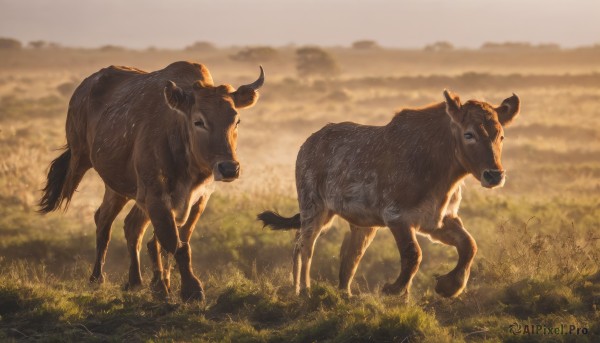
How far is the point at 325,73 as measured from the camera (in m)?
55.4

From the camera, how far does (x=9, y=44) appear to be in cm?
8456

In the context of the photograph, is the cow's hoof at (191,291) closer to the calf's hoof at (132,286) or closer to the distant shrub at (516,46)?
the calf's hoof at (132,286)

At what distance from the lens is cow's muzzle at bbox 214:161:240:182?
898 centimetres

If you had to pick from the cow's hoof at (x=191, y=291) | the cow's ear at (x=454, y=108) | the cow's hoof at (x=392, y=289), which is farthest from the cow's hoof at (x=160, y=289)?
the cow's ear at (x=454, y=108)

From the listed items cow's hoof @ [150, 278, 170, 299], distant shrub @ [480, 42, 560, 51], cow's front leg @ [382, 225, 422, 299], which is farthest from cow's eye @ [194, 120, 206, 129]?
distant shrub @ [480, 42, 560, 51]

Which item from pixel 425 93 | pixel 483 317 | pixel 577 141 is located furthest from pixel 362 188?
pixel 425 93

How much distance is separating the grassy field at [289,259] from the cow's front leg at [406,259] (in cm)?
20

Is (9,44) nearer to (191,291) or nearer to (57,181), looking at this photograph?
(57,181)

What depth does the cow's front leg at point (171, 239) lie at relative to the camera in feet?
31.1

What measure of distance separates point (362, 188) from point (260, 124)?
23303 mm

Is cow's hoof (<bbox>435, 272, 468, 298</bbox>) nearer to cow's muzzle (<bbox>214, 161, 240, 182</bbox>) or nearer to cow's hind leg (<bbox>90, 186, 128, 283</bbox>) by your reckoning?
cow's muzzle (<bbox>214, 161, 240, 182</bbox>)

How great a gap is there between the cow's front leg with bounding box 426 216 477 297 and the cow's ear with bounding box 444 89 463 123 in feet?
3.56

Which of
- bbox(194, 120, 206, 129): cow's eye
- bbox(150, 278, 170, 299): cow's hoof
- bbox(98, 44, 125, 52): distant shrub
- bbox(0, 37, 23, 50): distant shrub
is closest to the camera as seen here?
bbox(194, 120, 206, 129): cow's eye

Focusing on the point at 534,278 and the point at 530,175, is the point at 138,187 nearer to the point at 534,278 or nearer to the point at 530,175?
the point at 534,278
